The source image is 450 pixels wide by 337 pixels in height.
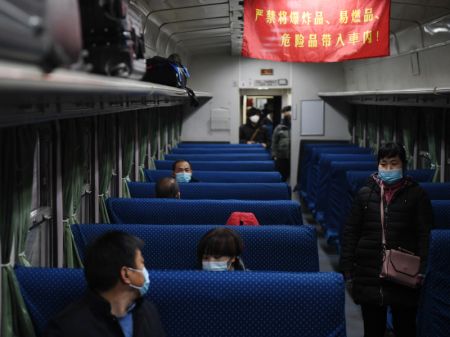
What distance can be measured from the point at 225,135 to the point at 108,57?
34.7ft

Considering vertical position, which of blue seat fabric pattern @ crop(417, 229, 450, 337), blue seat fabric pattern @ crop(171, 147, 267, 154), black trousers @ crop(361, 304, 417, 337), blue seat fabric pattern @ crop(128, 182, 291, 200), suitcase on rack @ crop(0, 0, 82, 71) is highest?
suitcase on rack @ crop(0, 0, 82, 71)

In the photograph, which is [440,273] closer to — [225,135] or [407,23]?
[407,23]

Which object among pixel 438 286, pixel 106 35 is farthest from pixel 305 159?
pixel 106 35

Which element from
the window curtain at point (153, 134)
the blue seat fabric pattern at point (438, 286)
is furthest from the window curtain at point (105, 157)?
the blue seat fabric pattern at point (438, 286)

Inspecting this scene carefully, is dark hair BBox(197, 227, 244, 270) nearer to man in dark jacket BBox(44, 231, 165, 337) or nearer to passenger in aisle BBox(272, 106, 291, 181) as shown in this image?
man in dark jacket BBox(44, 231, 165, 337)

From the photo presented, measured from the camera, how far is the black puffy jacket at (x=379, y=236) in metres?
4.21

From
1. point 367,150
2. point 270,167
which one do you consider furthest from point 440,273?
point 367,150

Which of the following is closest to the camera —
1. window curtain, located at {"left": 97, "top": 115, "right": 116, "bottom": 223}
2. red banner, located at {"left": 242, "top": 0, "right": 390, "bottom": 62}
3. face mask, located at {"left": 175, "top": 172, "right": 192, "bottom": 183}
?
window curtain, located at {"left": 97, "top": 115, "right": 116, "bottom": 223}

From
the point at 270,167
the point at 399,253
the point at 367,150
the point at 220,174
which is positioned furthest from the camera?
the point at 367,150

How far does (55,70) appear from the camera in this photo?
1481 millimetres

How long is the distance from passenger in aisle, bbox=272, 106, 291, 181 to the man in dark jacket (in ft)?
32.9

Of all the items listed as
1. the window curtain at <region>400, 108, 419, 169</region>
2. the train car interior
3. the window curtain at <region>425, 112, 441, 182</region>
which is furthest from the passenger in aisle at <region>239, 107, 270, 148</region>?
the window curtain at <region>425, 112, 441, 182</region>

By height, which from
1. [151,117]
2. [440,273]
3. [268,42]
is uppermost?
[268,42]

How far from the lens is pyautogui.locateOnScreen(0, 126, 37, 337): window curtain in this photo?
326 cm
